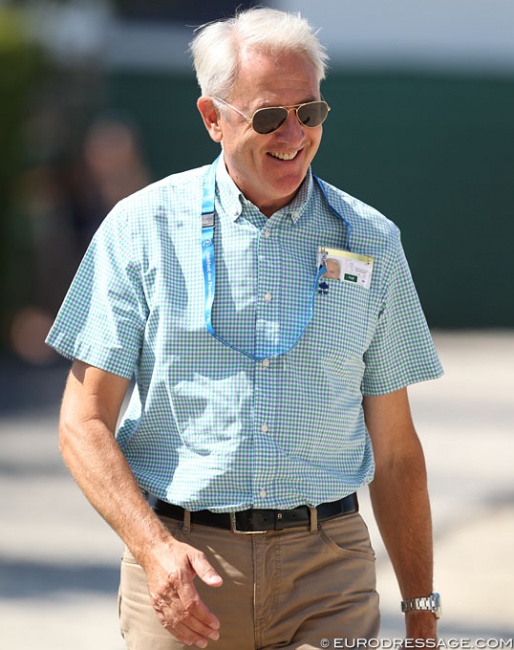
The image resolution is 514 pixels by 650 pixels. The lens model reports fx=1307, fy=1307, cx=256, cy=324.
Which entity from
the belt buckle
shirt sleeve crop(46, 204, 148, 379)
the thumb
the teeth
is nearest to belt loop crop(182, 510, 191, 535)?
the belt buckle

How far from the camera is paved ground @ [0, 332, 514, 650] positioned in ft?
19.0

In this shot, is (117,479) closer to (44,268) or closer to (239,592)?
(239,592)

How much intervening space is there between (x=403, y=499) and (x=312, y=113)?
3.38 ft

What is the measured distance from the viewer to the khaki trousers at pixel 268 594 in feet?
10.3

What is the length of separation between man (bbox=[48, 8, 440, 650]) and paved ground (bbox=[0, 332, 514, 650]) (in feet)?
7.04

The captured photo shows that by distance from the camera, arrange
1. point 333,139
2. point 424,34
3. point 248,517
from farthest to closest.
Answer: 1. point 424,34
2. point 333,139
3. point 248,517

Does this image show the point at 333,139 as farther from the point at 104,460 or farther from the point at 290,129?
the point at 104,460

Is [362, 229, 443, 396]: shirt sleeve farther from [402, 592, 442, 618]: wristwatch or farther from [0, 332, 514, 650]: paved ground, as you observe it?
[0, 332, 514, 650]: paved ground

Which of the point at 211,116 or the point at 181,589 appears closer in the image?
the point at 181,589

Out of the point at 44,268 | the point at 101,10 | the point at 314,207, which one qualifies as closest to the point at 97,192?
the point at 44,268

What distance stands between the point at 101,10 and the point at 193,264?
14.2 meters

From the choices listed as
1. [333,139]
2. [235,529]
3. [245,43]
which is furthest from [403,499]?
[333,139]

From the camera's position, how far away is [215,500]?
123 inches

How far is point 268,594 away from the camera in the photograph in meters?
3.16
